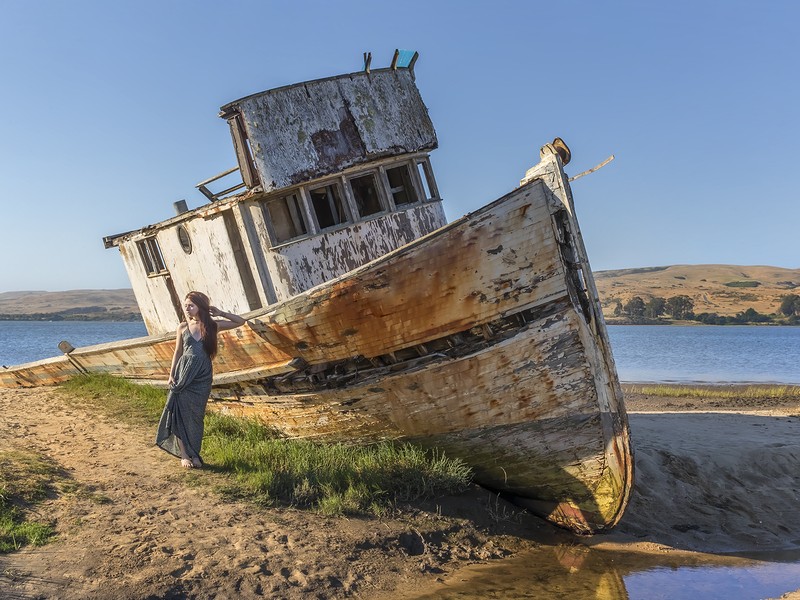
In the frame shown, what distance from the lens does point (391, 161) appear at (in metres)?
7.81

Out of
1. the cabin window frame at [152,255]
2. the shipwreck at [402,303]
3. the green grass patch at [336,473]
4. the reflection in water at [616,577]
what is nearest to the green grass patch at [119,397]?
the shipwreck at [402,303]

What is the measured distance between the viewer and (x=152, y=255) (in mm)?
9219

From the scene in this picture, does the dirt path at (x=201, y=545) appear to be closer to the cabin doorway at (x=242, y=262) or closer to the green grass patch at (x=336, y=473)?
the green grass patch at (x=336, y=473)

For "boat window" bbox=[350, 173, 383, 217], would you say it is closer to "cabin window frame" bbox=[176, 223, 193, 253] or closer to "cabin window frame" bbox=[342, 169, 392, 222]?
"cabin window frame" bbox=[342, 169, 392, 222]

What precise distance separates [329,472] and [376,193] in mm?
3099

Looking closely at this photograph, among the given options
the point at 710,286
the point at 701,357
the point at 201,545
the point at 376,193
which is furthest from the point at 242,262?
the point at 710,286

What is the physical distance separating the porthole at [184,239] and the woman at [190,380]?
2.12 m

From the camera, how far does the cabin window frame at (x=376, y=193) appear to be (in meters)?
7.48

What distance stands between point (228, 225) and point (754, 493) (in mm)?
6059

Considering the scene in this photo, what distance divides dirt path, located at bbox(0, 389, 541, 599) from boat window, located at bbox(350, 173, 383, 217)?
3194mm

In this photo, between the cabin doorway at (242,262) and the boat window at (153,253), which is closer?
the cabin doorway at (242,262)

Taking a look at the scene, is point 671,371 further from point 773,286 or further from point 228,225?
point 773,286

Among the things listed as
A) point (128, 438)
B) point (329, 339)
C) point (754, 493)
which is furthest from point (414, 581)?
point (754, 493)

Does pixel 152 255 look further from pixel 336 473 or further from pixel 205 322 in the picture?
pixel 336 473
